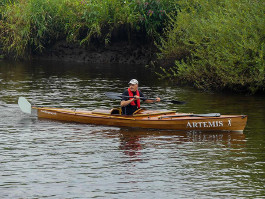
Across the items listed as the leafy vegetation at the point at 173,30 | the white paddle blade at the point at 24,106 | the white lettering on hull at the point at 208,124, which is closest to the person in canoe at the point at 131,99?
the white lettering on hull at the point at 208,124

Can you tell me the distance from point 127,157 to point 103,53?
25.7m

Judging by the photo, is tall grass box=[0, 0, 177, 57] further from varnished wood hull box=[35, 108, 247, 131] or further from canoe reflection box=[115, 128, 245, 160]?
canoe reflection box=[115, 128, 245, 160]

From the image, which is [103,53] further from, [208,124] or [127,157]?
[127,157]

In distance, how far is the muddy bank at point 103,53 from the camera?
124ft

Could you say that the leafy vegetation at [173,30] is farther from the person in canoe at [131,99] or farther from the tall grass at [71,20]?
the person in canoe at [131,99]

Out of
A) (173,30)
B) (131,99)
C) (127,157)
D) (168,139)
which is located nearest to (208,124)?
(168,139)

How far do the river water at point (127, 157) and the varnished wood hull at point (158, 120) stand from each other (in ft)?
0.73

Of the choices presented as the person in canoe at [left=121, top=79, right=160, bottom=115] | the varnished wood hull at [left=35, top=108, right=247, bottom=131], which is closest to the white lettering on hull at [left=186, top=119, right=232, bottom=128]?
the varnished wood hull at [left=35, top=108, right=247, bottom=131]

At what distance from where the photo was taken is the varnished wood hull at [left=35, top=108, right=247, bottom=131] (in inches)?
637

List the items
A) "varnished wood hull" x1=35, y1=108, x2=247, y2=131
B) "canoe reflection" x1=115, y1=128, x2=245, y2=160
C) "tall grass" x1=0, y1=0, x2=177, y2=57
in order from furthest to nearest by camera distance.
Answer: "tall grass" x1=0, y1=0, x2=177, y2=57
"varnished wood hull" x1=35, y1=108, x2=247, y2=131
"canoe reflection" x1=115, y1=128, x2=245, y2=160

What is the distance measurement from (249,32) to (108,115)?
7.66 m

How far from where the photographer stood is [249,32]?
22.5 m

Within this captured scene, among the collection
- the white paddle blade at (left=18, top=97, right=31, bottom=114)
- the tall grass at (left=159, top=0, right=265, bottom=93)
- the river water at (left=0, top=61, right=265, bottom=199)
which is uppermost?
the tall grass at (left=159, top=0, right=265, bottom=93)

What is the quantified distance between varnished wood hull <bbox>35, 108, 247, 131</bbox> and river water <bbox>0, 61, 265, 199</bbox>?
0.22m
